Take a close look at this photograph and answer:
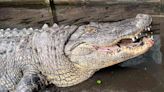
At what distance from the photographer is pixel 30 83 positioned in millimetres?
4789

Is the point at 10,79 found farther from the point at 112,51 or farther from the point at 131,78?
the point at 131,78

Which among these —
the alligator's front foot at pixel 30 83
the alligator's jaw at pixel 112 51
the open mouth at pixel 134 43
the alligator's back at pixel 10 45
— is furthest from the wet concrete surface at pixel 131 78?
the alligator's back at pixel 10 45

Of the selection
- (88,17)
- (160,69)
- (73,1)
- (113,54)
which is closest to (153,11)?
(88,17)

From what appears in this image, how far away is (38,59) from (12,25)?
2.64 m

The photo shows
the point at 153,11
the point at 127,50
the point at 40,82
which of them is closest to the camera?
the point at 127,50

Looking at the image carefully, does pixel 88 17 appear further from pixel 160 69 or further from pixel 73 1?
pixel 160 69

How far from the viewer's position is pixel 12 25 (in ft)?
24.5

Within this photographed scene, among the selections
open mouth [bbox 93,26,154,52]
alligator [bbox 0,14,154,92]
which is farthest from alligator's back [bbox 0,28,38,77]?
open mouth [bbox 93,26,154,52]

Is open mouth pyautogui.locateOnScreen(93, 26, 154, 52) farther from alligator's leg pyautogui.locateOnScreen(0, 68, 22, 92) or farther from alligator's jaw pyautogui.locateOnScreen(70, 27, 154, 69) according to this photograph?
alligator's leg pyautogui.locateOnScreen(0, 68, 22, 92)

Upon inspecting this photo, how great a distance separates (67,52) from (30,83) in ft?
1.92

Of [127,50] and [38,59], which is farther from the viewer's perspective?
[38,59]

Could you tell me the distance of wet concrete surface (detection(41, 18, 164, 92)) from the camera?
482 centimetres

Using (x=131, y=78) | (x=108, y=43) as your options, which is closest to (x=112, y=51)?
(x=108, y=43)

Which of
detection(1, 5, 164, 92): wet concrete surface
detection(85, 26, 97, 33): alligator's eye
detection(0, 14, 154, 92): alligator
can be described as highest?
detection(85, 26, 97, 33): alligator's eye
